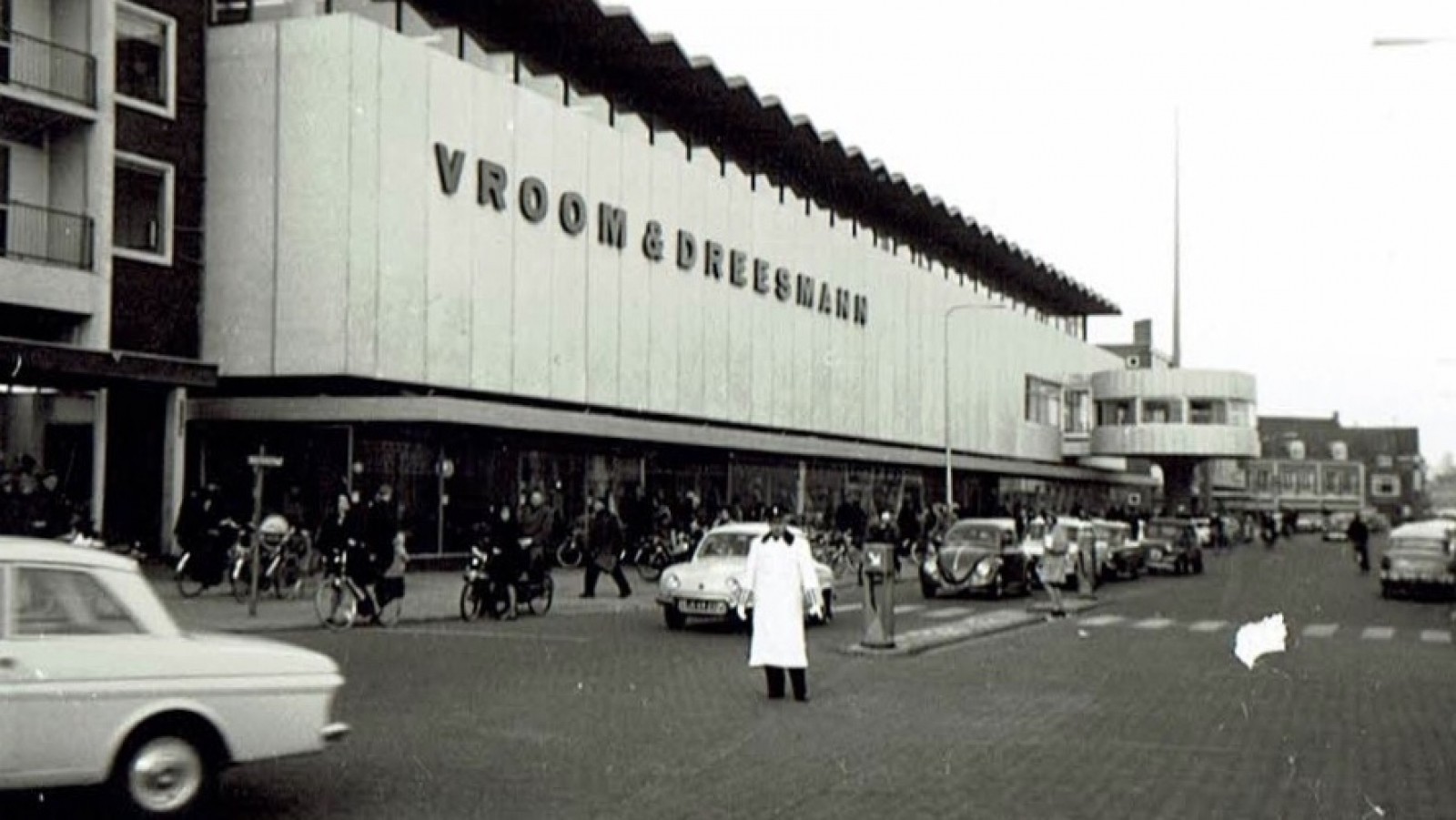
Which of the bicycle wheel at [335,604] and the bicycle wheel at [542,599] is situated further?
the bicycle wheel at [542,599]

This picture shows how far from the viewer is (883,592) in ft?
58.2

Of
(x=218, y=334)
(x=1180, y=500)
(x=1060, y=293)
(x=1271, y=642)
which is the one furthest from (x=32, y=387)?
(x=1180, y=500)

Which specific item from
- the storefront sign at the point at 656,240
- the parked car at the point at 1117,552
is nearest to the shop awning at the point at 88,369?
the storefront sign at the point at 656,240

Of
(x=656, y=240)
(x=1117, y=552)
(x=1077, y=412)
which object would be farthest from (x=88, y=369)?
(x=1077, y=412)

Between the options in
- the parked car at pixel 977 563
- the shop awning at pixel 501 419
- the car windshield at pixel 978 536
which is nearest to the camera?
the parked car at pixel 977 563

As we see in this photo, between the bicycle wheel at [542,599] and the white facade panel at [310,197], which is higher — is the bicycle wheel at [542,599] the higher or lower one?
the lower one

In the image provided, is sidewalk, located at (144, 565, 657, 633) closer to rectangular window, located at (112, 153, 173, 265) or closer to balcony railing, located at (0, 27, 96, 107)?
rectangular window, located at (112, 153, 173, 265)

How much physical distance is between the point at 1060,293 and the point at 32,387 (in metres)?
66.1

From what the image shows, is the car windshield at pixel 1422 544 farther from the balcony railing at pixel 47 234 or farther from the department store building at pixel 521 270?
the balcony railing at pixel 47 234

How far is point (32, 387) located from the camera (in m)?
26.9

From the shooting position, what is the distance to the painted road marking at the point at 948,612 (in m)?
23.6

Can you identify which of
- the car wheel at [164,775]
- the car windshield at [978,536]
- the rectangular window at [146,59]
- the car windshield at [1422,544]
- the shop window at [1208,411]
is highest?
the rectangular window at [146,59]

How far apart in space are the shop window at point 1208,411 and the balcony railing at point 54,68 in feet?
222

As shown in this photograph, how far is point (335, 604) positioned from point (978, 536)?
1352 centimetres
